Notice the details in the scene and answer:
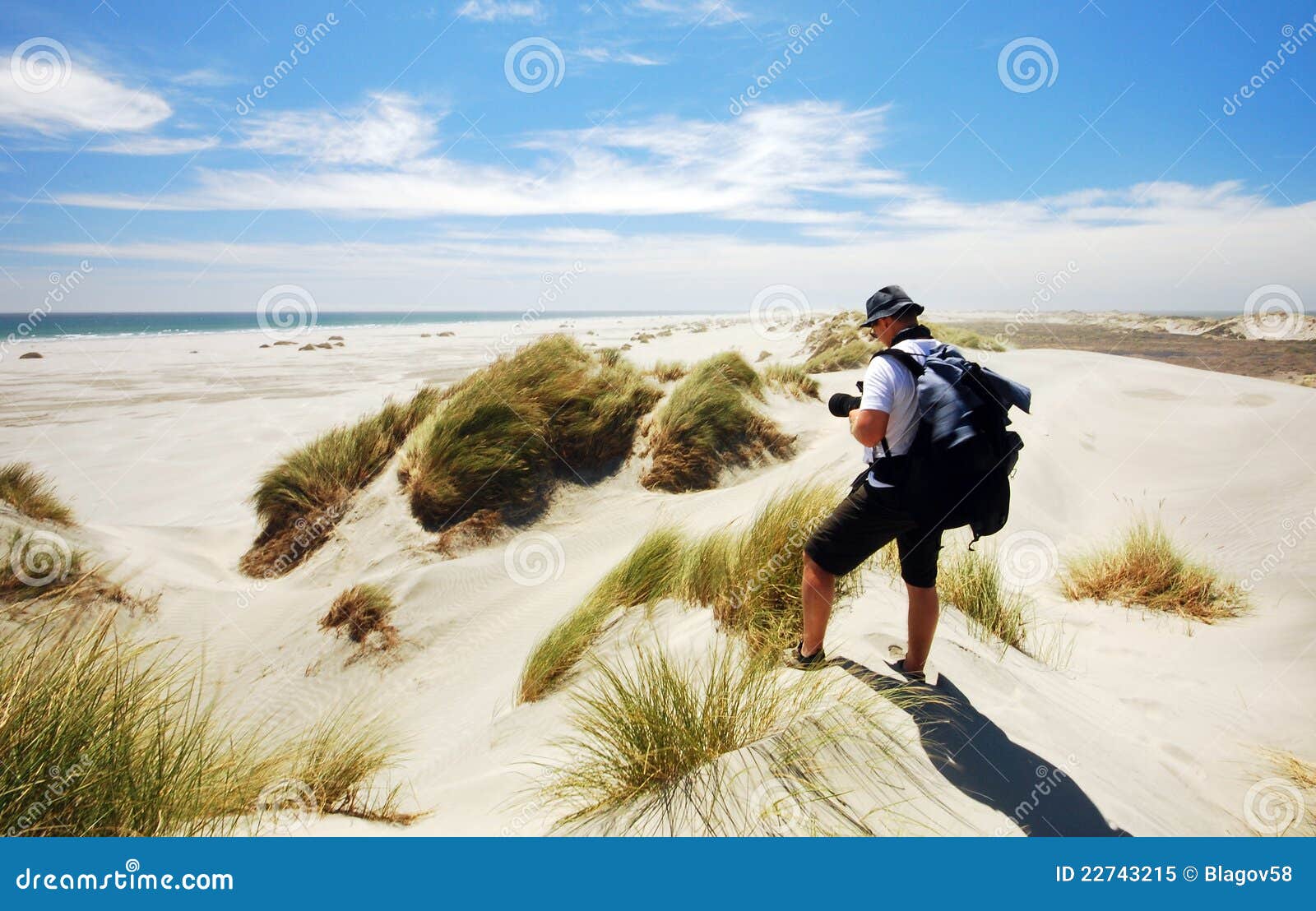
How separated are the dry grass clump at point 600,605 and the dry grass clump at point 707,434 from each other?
9.20 feet

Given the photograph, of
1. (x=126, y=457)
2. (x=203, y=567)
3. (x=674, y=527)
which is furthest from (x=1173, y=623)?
(x=126, y=457)

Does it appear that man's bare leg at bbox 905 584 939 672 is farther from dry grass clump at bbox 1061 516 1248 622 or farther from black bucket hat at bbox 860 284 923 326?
dry grass clump at bbox 1061 516 1248 622

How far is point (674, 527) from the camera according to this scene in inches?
227

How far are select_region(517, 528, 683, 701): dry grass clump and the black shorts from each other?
196 centimetres

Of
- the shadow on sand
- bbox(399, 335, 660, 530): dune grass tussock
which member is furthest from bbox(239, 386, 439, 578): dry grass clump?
the shadow on sand

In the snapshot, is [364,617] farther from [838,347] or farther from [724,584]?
[838,347]

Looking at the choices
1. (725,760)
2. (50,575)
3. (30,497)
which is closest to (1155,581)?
(725,760)

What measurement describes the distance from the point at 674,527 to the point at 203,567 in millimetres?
5423

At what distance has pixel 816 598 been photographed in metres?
3.09

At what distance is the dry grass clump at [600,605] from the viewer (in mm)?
4168

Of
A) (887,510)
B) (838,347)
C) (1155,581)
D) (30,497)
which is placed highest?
(838,347)

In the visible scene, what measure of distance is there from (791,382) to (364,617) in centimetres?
873

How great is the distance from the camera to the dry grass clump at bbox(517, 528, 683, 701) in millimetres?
4168
